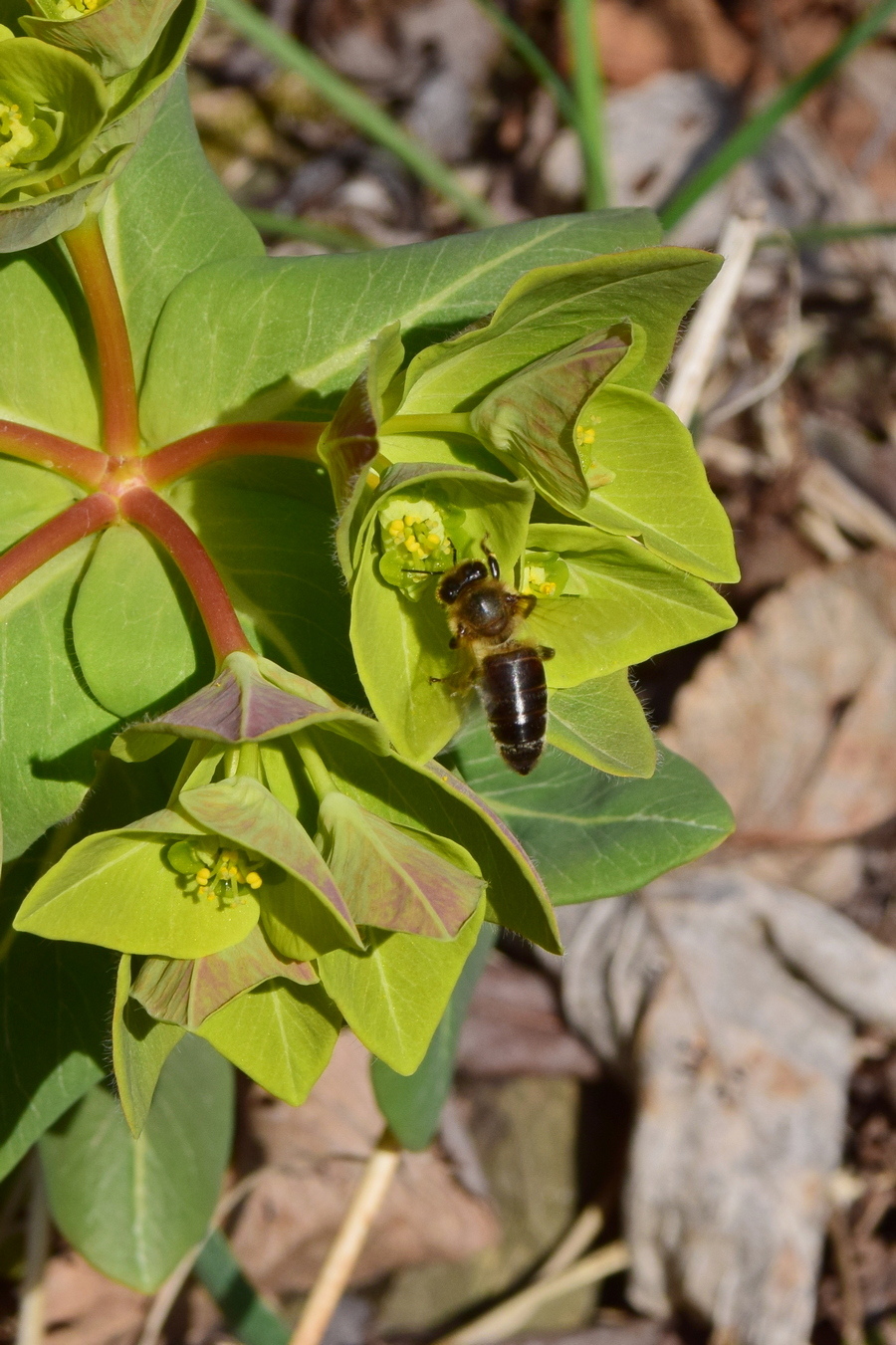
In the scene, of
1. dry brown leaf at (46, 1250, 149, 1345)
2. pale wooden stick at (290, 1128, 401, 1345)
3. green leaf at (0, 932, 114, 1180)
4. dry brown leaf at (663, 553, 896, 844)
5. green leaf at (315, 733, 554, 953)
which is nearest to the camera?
green leaf at (315, 733, 554, 953)

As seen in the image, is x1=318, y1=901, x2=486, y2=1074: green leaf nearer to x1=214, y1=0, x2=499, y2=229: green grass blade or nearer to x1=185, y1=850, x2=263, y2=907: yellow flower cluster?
x1=185, y1=850, x2=263, y2=907: yellow flower cluster

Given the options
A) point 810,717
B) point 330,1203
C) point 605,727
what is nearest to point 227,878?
point 605,727

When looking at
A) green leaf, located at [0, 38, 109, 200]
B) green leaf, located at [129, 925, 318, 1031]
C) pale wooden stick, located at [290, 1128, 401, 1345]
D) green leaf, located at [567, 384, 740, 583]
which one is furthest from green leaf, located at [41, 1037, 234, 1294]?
green leaf, located at [0, 38, 109, 200]

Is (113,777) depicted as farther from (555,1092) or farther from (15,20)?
(555,1092)

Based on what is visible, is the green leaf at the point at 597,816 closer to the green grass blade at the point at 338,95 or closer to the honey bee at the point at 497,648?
the honey bee at the point at 497,648

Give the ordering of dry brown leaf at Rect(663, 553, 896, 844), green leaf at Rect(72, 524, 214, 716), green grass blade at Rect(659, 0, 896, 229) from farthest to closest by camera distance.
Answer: dry brown leaf at Rect(663, 553, 896, 844)
green grass blade at Rect(659, 0, 896, 229)
green leaf at Rect(72, 524, 214, 716)
